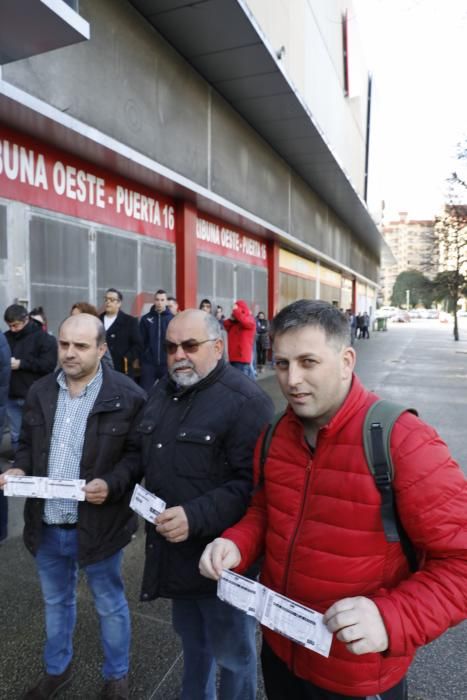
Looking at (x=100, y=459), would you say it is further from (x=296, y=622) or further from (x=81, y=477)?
(x=296, y=622)

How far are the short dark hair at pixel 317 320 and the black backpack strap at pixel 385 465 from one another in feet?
0.82

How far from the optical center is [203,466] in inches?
80.0

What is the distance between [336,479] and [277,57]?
1092 cm

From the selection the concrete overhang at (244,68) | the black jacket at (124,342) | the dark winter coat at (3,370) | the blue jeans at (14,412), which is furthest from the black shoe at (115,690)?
the concrete overhang at (244,68)

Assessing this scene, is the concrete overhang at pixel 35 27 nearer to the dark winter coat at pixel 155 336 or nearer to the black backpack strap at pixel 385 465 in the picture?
the dark winter coat at pixel 155 336

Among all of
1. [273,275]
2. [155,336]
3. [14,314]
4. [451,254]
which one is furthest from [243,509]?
[451,254]

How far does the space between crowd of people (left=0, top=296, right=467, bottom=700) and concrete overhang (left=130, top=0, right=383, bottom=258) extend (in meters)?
8.06

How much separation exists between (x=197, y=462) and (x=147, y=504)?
0.25 m

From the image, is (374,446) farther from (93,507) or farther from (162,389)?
(93,507)

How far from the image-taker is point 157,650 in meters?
2.80

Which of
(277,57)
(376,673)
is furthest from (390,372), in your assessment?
(376,673)

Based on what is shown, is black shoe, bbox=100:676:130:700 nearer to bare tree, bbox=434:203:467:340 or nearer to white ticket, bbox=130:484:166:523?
white ticket, bbox=130:484:166:523

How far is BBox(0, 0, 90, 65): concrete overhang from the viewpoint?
14.8ft

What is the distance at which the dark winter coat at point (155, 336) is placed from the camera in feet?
24.6
